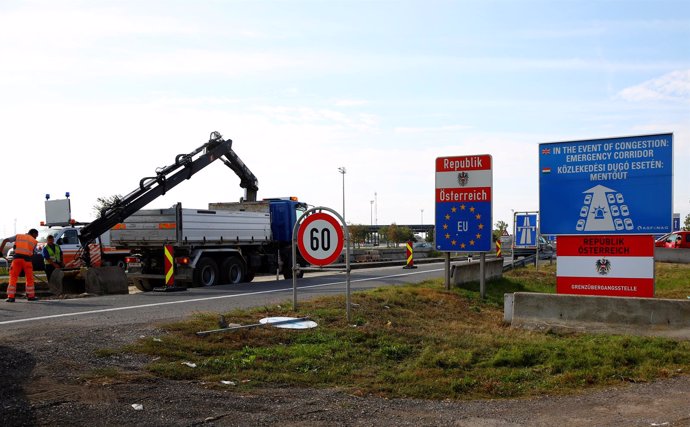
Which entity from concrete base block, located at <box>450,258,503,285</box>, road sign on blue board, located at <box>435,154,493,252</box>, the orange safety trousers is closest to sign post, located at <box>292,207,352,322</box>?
road sign on blue board, located at <box>435,154,493,252</box>

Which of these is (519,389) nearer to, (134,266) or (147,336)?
(147,336)

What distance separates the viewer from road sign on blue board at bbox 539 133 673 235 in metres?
11.4

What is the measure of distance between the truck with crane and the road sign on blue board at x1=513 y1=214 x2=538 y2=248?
1010cm

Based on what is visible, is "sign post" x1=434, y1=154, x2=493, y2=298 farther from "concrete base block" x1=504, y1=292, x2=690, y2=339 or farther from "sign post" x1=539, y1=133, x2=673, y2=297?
"concrete base block" x1=504, y1=292, x2=690, y2=339

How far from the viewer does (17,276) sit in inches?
620

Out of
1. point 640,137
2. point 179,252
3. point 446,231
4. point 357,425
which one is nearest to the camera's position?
point 357,425

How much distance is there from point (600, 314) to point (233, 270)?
13.8 metres

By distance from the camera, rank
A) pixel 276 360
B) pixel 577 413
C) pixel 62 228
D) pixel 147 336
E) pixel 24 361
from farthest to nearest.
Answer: pixel 62 228, pixel 147 336, pixel 276 360, pixel 24 361, pixel 577 413

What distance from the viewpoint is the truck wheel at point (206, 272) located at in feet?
66.5

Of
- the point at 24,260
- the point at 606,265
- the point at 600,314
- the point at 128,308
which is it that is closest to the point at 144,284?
the point at 24,260

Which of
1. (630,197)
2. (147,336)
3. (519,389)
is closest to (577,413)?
(519,389)

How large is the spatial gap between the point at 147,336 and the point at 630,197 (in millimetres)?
8127

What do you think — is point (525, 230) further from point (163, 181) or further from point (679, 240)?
point (679, 240)

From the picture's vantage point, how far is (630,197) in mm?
11625
